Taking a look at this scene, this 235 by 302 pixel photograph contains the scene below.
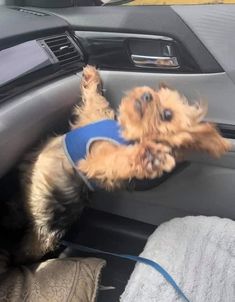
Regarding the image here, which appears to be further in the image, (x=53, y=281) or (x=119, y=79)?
(x=119, y=79)

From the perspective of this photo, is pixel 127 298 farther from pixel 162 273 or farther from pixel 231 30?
pixel 231 30

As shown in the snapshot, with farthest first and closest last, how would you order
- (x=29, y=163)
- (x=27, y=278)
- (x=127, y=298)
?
(x=29, y=163)
(x=27, y=278)
(x=127, y=298)

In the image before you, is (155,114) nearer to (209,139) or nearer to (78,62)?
(209,139)

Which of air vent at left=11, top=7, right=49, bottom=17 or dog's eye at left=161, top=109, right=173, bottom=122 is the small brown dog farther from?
air vent at left=11, top=7, right=49, bottom=17

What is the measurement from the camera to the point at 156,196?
2230mm

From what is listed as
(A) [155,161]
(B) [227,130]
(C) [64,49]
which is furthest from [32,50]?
(B) [227,130]

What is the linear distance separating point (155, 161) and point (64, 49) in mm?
650

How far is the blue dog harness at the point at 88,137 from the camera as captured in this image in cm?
197

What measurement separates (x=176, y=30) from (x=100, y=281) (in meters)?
0.95

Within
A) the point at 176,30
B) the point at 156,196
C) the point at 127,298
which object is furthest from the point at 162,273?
the point at 176,30

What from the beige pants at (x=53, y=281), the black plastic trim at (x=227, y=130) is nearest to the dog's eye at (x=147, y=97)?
the black plastic trim at (x=227, y=130)

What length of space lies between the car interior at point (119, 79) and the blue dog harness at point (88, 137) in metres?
0.11

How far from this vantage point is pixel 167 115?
1.89m

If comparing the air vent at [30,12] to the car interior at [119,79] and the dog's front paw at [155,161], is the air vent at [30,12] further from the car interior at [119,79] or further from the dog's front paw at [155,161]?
the dog's front paw at [155,161]
